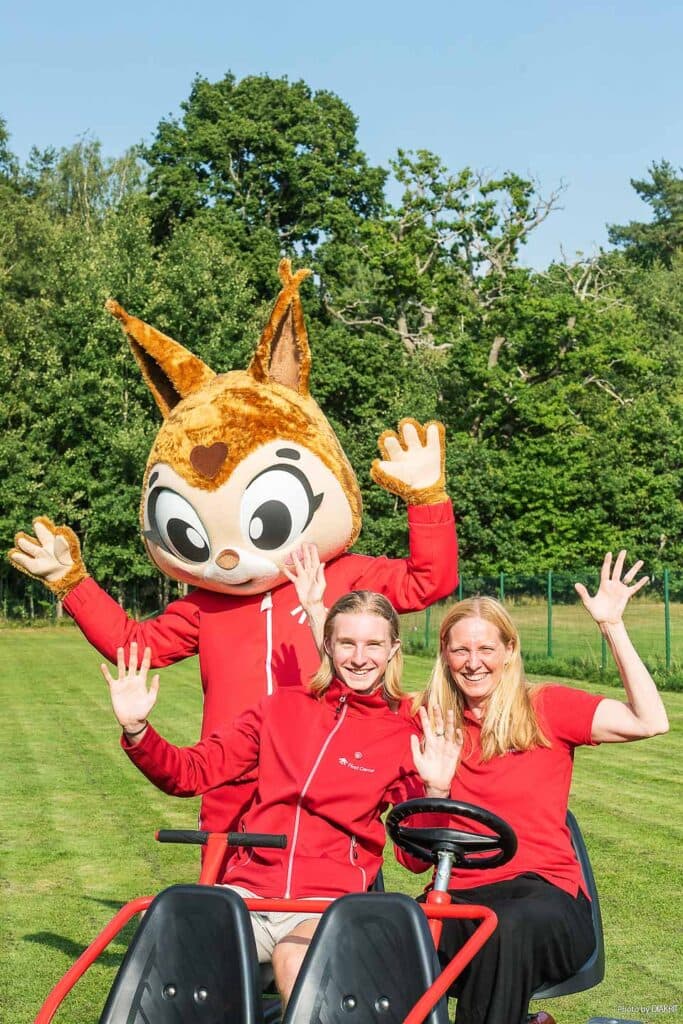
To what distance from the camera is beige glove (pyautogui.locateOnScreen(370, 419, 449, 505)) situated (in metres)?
4.99

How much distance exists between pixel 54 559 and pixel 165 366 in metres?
0.91

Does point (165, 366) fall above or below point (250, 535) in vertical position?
above

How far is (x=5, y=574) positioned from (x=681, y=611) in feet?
76.2

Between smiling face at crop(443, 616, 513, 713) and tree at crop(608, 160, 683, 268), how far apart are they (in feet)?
182

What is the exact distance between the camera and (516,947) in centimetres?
368

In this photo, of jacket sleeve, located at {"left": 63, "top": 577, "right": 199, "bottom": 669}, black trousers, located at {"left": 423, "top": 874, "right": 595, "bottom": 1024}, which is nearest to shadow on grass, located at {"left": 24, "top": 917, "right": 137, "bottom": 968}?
jacket sleeve, located at {"left": 63, "top": 577, "right": 199, "bottom": 669}

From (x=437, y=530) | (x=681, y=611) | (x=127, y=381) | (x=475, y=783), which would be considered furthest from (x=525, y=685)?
(x=127, y=381)

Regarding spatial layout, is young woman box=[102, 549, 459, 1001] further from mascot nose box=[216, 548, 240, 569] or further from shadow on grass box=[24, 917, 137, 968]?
shadow on grass box=[24, 917, 137, 968]

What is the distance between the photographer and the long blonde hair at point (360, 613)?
411cm

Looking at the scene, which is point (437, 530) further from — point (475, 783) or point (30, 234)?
point (30, 234)

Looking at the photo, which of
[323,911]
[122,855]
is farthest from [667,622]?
[323,911]

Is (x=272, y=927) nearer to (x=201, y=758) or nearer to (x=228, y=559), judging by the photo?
(x=201, y=758)

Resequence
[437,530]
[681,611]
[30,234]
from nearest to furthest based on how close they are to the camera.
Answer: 1. [437,530]
2. [681,611]
3. [30,234]

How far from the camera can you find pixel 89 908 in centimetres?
689
